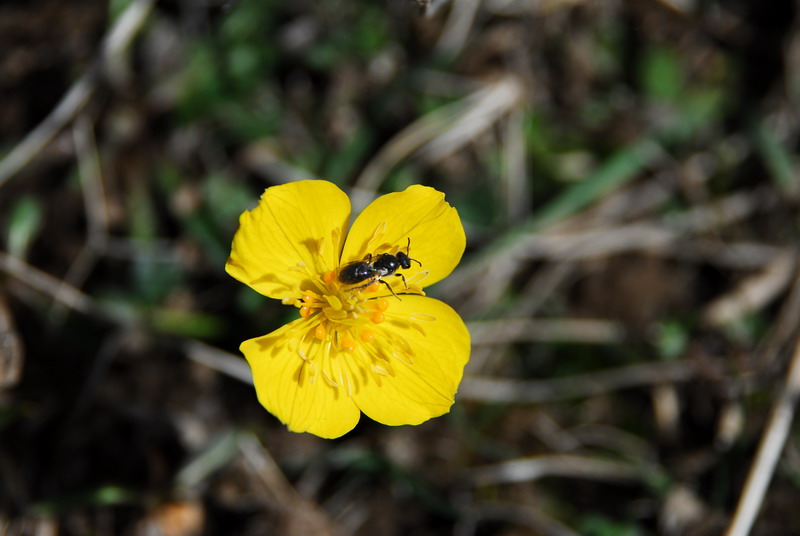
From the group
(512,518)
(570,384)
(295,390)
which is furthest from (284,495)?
(570,384)

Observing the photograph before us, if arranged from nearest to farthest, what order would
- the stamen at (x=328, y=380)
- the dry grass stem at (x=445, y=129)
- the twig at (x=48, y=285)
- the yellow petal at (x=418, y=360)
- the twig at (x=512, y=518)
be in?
the stamen at (x=328, y=380), the yellow petal at (x=418, y=360), the twig at (x=48, y=285), the twig at (x=512, y=518), the dry grass stem at (x=445, y=129)

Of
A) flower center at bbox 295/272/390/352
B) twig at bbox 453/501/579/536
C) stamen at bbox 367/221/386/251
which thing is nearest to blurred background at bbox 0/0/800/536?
twig at bbox 453/501/579/536

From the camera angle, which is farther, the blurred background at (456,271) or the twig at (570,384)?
the twig at (570,384)

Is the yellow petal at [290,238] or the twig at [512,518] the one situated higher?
the yellow petal at [290,238]

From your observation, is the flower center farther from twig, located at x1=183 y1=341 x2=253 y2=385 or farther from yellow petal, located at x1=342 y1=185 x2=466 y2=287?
twig, located at x1=183 y1=341 x2=253 y2=385

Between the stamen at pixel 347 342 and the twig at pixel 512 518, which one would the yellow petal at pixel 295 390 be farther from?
the twig at pixel 512 518

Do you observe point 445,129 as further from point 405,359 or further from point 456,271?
point 405,359

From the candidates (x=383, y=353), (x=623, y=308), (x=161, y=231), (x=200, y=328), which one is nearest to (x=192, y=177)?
(x=161, y=231)

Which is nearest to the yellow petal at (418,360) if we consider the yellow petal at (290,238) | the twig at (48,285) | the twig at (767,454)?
the yellow petal at (290,238)
